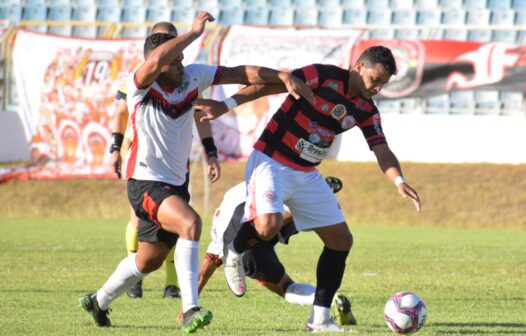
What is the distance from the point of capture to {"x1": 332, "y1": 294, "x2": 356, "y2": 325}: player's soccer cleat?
8312mm

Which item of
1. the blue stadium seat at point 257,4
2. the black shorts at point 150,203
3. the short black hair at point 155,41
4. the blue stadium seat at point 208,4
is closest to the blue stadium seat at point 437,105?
the blue stadium seat at point 257,4

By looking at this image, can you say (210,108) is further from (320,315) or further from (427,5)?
(427,5)

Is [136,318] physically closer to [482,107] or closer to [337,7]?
[482,107]

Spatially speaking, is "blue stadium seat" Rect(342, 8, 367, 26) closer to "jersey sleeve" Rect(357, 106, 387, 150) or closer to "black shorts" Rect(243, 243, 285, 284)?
"black shorts" Rect(243, 243, 285, 284)

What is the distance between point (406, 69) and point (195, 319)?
672 inches

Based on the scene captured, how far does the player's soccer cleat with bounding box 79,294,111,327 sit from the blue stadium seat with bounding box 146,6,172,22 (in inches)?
794

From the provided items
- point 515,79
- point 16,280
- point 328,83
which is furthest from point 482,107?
point 328,83

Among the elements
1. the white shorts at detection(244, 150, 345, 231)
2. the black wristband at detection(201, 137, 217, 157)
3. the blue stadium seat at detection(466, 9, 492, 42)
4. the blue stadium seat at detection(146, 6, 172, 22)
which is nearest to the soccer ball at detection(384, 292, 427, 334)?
the white shorts at detection(244, 150, 345, 231)

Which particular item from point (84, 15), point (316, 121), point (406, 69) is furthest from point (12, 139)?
point (316, 121)

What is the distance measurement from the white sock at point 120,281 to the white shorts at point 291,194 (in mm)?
875

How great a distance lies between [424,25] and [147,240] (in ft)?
61.1

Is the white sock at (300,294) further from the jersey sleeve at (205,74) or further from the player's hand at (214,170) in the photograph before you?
the jersey sleeve at (205,74)

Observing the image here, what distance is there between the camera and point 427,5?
85.5 feet

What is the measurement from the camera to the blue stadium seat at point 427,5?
85.5 feet
